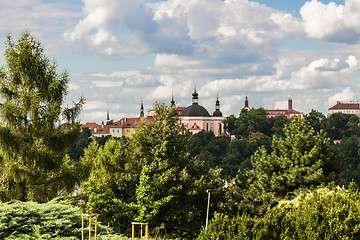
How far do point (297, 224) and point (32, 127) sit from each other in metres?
12.4

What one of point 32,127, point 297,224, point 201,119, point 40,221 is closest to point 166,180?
point 32,127

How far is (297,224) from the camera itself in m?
10.5

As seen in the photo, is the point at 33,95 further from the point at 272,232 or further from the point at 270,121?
the point at 270,121

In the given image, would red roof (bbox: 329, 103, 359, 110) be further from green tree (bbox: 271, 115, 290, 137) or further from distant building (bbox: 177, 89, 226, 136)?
green tree (bbox: 271, 115, 290, 137)

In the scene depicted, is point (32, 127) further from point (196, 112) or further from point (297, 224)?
point (196, 112)

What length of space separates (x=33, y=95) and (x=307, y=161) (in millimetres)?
14884

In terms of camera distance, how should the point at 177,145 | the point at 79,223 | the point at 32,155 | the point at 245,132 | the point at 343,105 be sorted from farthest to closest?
the point at 343,105 → the point at 245,132 → the point at 177,145 → the point at 32,155 → the point at 79,223

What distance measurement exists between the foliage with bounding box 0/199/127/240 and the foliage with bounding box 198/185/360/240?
4645mm

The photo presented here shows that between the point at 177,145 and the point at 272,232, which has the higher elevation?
the point at 177,145

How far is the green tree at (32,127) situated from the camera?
18.5 m

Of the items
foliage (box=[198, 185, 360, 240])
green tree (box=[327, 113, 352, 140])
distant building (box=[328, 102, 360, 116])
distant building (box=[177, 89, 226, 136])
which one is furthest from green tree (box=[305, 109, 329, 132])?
foliage (box=[198, 185, 360, 240])

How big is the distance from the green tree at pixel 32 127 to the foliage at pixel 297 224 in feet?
34.3

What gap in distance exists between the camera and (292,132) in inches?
1048

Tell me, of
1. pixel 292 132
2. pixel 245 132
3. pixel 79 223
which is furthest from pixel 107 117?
pixel 79 223
